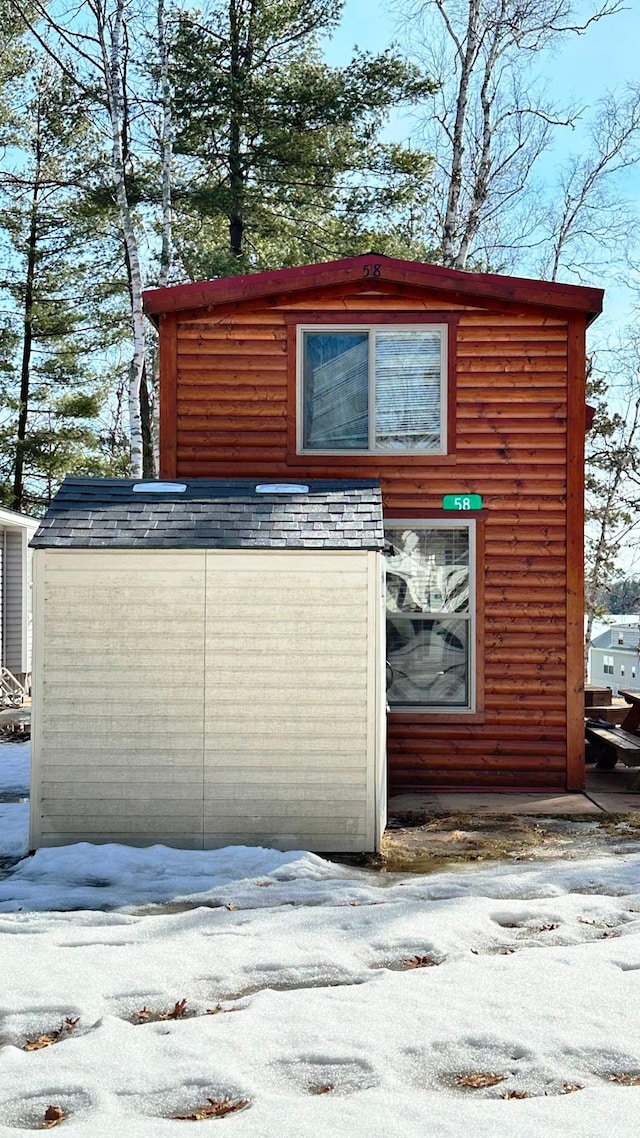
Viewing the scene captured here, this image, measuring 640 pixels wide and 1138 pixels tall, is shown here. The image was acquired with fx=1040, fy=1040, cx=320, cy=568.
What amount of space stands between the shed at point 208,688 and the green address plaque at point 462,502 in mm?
2082

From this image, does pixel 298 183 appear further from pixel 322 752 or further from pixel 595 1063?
pixel 595 1063

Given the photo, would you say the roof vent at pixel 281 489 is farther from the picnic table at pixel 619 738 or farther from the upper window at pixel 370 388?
the picnic table at pixel 619 738

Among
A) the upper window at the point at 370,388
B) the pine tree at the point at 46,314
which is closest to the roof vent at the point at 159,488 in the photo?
the upper window at the point at 370,388

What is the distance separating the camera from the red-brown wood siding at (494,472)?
9.27 metres

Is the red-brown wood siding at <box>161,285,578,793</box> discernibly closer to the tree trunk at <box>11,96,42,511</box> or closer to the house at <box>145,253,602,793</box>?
the house at <box>145,253,602,793</box>

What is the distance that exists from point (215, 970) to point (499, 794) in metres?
4.73

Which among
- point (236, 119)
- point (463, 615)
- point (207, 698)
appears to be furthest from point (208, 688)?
point (236, 119)

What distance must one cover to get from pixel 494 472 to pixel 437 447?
22.0 inches

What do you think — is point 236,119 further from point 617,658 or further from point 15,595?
point 617,658

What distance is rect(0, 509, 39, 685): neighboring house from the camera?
18.8m

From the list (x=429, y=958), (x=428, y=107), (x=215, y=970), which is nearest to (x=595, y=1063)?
(x=429, y=958)

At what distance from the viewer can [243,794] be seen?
7.17 metres

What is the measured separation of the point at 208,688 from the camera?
23.8 ft

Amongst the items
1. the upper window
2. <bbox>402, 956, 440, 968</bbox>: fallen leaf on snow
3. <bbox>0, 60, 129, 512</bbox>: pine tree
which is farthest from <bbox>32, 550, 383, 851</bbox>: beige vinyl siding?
<bbox>0, 60, 129, 512</bbox>: pine tree
